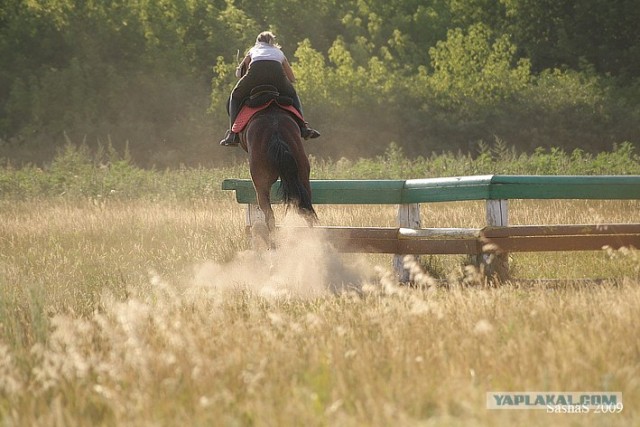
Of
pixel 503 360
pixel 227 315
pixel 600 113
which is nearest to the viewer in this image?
pixel 503 360

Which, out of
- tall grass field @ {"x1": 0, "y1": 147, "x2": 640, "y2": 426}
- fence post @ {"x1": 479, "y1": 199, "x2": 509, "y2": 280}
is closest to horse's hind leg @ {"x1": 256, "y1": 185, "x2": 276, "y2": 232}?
tall grass field @ {"x1": 0, "y1": 147, "x2": 640, "y2": 426}

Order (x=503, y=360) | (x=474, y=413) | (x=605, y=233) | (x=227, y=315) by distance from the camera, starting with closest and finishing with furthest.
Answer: (x=474, y=413) < (x=503, y=360) < (x=227, y=315) < (x=605, y=233)

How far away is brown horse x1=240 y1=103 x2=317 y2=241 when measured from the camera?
32.9ft

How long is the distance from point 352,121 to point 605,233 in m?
36.2

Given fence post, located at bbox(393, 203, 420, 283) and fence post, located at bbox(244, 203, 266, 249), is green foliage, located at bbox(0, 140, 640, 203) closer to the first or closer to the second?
fence post, located at bbox(244, 203, 266, 249)

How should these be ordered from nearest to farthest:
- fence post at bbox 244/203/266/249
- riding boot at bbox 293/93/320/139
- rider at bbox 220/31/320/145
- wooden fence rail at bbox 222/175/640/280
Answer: wooden fence rail at bbox 222/175/640/280
rider at bbox 220/31/320/145
riding boot at bbox 293/93/320/139
fence post at bbox 244/203/266/249

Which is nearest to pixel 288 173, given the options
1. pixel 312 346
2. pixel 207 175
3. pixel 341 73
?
pixel 312 346

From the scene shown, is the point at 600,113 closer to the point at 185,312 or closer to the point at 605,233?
the point at 605,233

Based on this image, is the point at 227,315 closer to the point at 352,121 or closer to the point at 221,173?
the point at 221,173

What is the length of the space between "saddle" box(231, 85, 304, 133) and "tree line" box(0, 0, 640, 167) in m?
32.1

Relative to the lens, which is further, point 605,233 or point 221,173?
point 221,173

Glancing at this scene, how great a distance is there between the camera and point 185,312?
7027 mm

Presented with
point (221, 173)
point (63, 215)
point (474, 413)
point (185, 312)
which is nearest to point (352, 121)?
point (221, 173)

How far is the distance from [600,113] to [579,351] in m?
38.9
